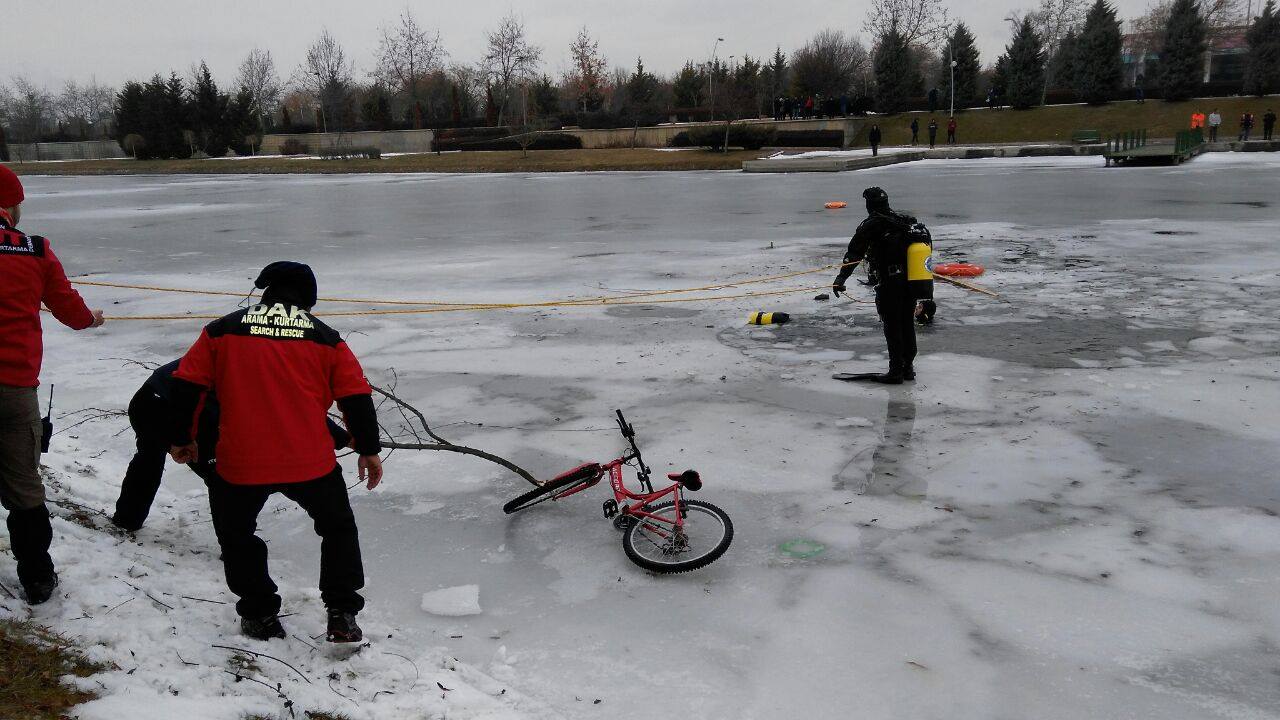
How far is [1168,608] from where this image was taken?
4.11 metres

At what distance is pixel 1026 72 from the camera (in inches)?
2350

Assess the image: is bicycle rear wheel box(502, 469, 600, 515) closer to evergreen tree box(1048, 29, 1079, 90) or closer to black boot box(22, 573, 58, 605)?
black boot box(22, 573, 58, 605)

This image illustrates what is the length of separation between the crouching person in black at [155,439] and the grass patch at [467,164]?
36.3 m

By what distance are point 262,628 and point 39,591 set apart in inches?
36.8

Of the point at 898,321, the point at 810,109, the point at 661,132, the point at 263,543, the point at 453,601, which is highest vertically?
the point at 810,109

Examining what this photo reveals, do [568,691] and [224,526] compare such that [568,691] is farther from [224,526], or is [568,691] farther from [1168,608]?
[1168,608]

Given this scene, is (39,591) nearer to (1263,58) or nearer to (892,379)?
(892,379)

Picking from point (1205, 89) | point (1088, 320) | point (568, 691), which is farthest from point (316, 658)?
point (1205, 89)

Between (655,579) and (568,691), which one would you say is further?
(655,579)

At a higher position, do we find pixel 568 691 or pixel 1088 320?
pixel 1088 320

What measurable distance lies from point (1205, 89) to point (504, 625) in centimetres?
6719

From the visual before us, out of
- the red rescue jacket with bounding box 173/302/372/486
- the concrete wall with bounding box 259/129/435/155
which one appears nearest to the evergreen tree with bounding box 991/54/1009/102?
the concrete wall with bounding box 259/129/435/155

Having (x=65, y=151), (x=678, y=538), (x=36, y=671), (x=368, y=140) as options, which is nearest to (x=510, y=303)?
(x=678, y=538)

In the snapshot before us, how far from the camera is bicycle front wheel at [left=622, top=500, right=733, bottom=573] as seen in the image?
4617mm
